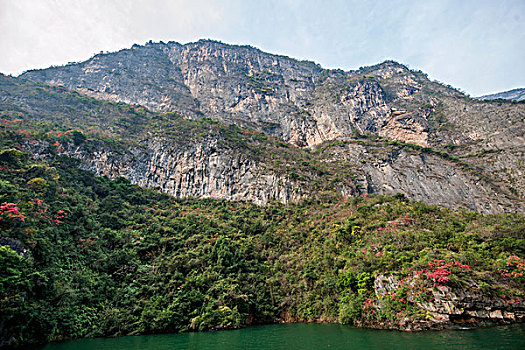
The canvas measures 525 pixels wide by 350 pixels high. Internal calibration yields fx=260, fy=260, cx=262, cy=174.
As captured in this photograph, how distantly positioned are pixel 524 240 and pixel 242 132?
5261 cm

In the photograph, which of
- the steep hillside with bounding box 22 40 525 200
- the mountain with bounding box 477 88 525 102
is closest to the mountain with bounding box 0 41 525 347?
the steep hillside with bounding box 22 40 525 200

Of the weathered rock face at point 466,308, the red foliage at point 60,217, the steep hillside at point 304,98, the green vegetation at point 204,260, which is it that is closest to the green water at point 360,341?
the weathered rock face at point 466,308

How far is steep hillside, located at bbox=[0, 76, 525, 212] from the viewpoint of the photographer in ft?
148

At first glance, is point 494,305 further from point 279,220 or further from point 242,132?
point 242,132

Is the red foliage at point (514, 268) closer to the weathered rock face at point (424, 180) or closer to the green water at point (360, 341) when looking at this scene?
the green water at point (360, 341)

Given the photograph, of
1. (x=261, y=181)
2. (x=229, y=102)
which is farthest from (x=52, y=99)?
(x=261, y=181)

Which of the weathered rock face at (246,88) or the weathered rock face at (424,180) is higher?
the weathered rock face at (246,88)

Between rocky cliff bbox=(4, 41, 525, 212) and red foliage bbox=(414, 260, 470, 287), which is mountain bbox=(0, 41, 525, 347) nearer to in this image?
red foliage bbox=(414, 260, 470, 287)

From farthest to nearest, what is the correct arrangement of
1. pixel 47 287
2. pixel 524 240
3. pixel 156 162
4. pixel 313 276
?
pixel 156 162
pixel 313 276
pixel 524 240
pixel 47 287

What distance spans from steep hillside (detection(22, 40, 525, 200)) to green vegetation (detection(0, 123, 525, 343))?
33.3m

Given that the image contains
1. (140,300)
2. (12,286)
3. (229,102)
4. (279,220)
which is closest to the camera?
(12,286)

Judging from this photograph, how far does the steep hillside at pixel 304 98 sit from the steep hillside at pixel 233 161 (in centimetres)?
629

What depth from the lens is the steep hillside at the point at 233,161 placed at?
45062 millimetres

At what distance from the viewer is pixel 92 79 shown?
80875 millimetres
